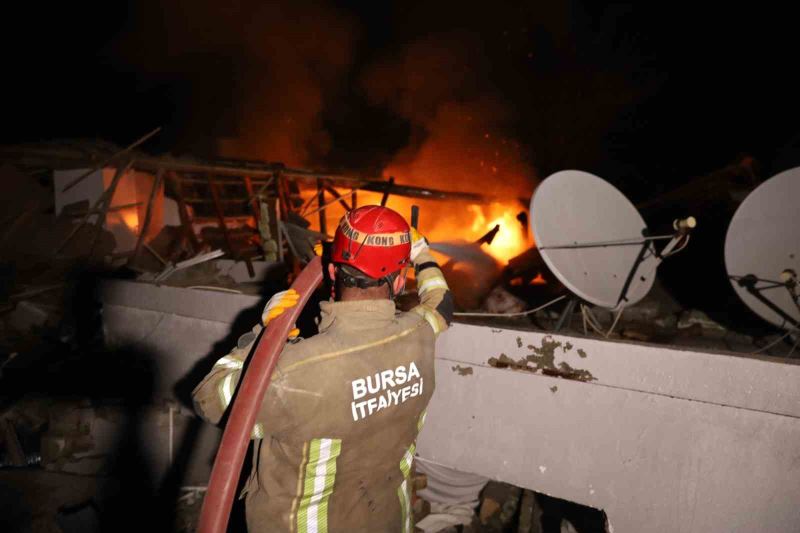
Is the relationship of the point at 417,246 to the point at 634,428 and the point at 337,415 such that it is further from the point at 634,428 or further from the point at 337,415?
the point at 634,428

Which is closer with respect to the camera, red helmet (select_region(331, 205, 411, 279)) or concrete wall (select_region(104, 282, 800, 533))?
red helmet (select_region(331, 205, 411, 279))

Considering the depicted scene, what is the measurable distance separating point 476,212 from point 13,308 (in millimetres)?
11328

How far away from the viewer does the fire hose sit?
1.64 m

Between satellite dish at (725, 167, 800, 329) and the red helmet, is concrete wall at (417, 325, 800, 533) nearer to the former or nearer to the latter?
the red helmet

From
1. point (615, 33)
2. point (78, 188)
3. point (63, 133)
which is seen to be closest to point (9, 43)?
point (63, 133)

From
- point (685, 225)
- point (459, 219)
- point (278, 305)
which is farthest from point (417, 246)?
point (459, 219)

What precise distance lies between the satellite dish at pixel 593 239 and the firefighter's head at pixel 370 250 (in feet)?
7.22

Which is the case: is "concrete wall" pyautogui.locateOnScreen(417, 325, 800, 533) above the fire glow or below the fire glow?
below

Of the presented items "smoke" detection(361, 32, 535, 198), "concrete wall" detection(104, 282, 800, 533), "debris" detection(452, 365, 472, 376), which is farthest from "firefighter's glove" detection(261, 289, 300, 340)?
"smoke" detection(361, 32, 535, 198)

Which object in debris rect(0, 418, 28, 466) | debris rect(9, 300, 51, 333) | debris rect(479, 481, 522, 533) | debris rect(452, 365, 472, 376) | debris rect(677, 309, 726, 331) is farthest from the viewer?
debris rect(9, 300, 51, 333)

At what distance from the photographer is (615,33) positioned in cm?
1313

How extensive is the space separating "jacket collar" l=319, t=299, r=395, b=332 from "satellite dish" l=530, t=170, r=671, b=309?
7.54 feet

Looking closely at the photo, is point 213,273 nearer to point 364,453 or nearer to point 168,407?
point 168,407

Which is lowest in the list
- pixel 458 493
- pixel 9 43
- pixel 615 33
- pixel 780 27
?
pixel 458 493
